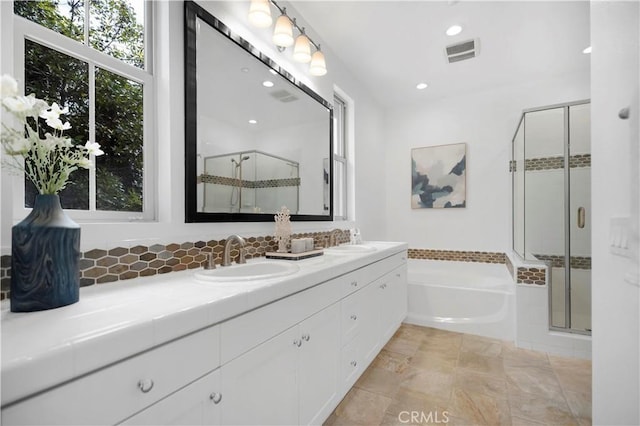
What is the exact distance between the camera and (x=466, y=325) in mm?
2922

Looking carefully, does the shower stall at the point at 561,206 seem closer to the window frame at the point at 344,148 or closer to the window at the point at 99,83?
the window frame at the point at 344,148

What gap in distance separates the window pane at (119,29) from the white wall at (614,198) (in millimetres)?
1913

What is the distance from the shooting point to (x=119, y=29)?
1.30 meters

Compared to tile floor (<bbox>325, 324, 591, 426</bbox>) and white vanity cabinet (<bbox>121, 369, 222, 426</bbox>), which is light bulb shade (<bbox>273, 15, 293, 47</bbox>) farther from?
A: tile floor (<bbox>325, 324, 591, 426</bbox>)

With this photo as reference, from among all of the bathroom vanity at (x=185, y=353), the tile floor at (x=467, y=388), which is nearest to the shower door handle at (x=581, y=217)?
the tile floor at (x=467, y=388)

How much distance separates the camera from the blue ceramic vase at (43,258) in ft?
2.58

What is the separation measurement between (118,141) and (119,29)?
1.65 feet

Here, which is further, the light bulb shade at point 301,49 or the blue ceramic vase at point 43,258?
the light bulb shade at point 301,49

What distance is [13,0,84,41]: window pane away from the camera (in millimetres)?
1032

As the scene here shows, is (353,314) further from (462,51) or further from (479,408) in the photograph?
(462,51)

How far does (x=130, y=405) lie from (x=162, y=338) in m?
0.15

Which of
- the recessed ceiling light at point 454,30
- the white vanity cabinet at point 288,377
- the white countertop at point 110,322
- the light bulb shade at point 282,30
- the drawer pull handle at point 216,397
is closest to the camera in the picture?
the white countertop at point 110,322

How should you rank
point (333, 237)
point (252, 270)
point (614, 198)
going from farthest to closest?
1. point (333, 237)
2. point (252, 270)
3. point (614, 198)

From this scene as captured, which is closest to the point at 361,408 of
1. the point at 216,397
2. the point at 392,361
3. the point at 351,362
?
the point at 351,362
